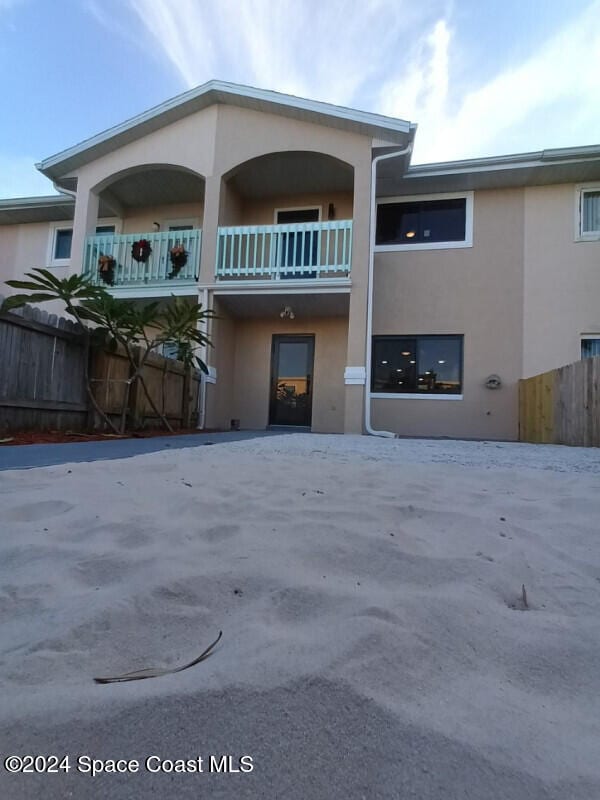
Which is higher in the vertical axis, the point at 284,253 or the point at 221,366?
the point at 284,253

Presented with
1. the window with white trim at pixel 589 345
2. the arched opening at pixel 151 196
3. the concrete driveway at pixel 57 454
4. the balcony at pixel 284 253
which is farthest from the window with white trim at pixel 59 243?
the window with white trim at pixel 589 345

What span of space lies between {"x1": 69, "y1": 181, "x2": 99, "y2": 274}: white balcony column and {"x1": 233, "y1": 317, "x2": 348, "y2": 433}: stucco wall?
3.00 m

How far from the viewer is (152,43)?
852cm

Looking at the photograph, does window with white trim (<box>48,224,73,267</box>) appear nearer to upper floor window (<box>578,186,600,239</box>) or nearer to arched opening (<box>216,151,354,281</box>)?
arched opening (<box>216,151,354,281</box>)

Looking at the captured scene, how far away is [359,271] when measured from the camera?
668 cm

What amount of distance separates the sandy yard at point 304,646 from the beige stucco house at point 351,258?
510cm

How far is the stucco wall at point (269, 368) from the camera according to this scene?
8.01 metres

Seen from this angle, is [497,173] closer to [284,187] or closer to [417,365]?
[417,365]

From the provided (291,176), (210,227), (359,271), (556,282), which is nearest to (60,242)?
(210,227)

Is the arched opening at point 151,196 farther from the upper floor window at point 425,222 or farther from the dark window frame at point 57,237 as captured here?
the upper floor window at point 425,222

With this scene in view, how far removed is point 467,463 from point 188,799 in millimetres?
2893

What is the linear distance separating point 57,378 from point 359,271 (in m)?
4.46

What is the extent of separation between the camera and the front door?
820 centimetres

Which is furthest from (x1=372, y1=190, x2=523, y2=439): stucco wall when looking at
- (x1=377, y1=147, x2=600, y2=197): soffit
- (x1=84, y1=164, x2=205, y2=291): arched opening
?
(x1=84, y1=164, x2=205, y2=291): arched opening
